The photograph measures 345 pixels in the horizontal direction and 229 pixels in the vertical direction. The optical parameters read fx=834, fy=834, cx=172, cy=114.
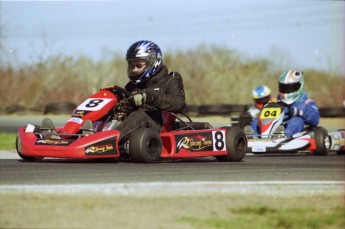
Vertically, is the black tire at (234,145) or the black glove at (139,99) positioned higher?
the black glove at (139,99)

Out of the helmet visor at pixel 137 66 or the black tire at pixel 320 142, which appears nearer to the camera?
the helmet visor at pixel 137 66

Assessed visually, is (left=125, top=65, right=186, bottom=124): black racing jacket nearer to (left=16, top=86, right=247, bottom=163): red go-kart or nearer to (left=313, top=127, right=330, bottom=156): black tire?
(left=16, top=86, right=247, bottom=163): red go-kart

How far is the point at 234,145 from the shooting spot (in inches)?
374

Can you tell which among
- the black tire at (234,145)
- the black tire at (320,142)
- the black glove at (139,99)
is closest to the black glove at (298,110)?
the black tire at (320,142)

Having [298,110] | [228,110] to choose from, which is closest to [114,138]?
[298,110]

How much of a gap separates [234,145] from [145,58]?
141 cm

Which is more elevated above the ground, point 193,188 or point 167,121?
point 167,121

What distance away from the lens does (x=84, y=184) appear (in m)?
6.26

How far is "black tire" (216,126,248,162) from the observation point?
31.0 feet

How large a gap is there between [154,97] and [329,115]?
16.7 metres

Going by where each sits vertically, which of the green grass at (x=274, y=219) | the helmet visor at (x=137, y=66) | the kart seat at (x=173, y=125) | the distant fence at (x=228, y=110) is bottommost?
the distant fence at (x=228, y=110)

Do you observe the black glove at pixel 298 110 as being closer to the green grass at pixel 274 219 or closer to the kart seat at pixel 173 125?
the kart seat at pixel 173 125

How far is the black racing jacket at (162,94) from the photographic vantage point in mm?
9102

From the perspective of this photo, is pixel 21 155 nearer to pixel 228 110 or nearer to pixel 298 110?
pixel 298 110
